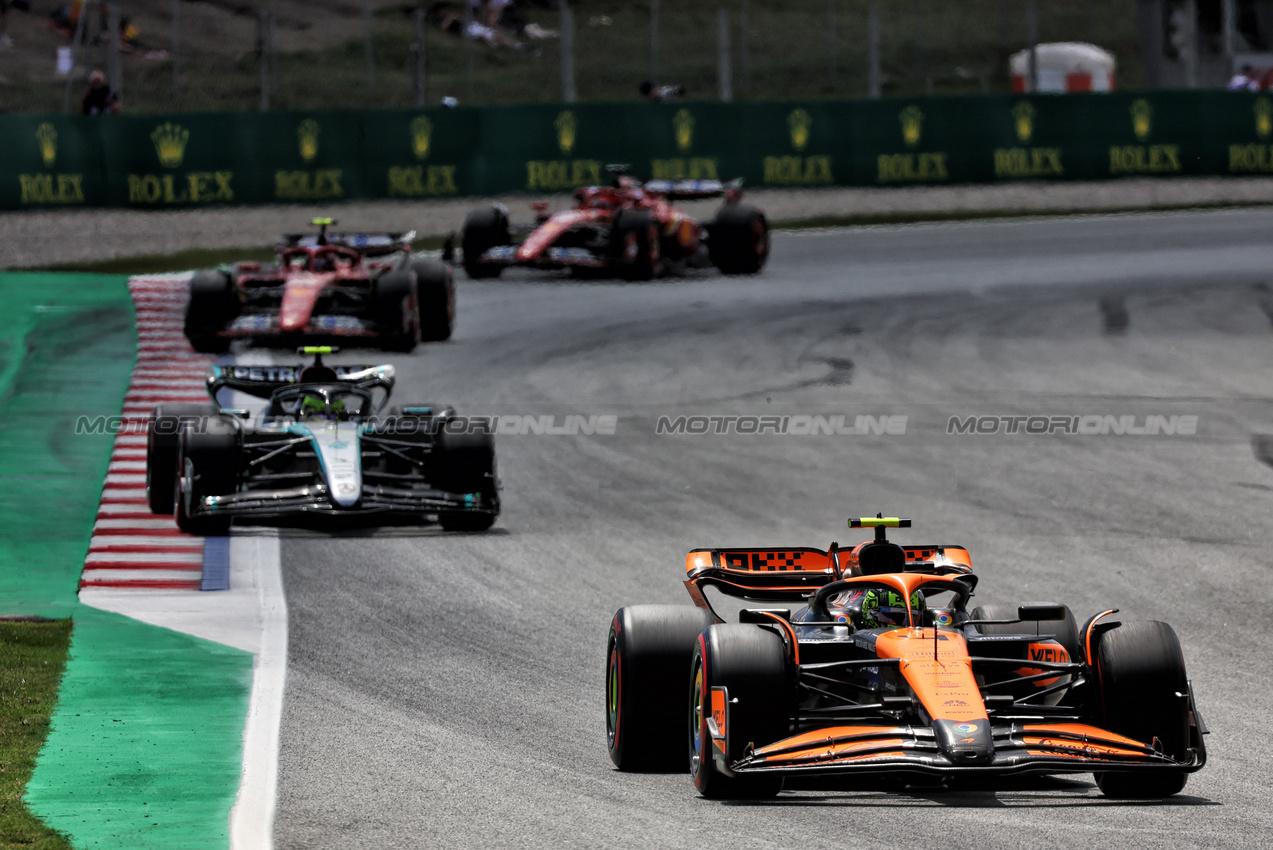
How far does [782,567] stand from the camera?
31.7ft

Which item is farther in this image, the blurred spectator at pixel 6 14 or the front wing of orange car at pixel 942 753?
the blurred spectator at pixel 6 14

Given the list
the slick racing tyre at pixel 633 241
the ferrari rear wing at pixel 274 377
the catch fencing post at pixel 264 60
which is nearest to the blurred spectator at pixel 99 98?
the catch fencing post at pixel 264 60

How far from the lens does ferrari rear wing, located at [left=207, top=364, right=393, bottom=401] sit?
656 inches

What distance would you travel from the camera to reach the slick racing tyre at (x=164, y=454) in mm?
15594

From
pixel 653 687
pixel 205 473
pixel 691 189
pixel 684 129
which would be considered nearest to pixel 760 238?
pixel 691 189

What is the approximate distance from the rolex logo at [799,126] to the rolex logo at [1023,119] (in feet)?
12.5

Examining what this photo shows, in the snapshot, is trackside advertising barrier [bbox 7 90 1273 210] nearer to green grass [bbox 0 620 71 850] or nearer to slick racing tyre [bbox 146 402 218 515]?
slick racing tyre [bbox 146 402 218 515]

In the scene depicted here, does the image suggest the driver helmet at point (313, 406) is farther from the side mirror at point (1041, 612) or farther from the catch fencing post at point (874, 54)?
the catch fencing post at point (874, 54)

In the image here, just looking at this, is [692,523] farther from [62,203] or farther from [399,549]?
[62,203]

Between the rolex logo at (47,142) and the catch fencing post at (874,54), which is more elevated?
the catch fencing post at (874,54)

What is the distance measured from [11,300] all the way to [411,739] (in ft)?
58.6

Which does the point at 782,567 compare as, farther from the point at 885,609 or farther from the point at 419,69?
the point at 419,69

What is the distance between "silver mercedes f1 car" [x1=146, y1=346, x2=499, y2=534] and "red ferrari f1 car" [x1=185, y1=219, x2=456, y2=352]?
233 inches

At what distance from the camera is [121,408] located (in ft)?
64.9
